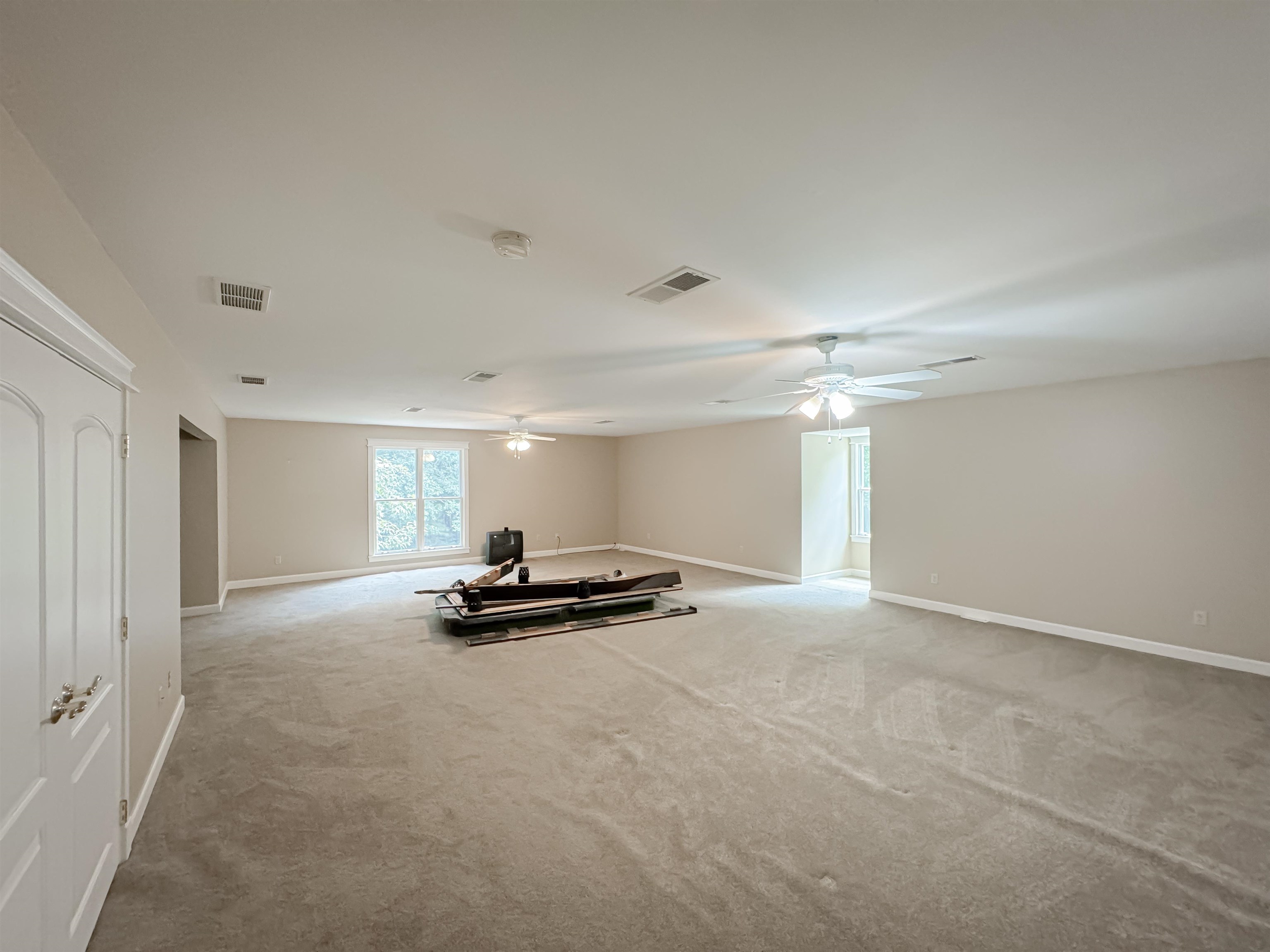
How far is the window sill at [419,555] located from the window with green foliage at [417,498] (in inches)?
0.8

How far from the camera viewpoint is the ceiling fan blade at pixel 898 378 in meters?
3.35

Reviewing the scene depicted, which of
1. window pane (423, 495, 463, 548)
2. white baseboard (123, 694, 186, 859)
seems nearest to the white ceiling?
white baseboard (123, 694, 186, 859)

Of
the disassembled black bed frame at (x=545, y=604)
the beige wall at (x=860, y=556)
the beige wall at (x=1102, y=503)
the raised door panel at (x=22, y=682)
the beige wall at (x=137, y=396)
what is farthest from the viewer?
the beige wall at (x=860, y=556)

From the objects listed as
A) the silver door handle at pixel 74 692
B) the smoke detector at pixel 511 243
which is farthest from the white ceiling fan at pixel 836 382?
the silver door handle at pixel 74 692

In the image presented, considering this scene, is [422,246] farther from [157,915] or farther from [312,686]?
[312,686]

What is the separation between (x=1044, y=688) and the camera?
3.95m

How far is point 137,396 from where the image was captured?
255 centimetres

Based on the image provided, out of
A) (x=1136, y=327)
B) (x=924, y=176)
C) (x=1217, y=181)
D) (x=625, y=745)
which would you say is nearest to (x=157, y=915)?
(x=625, y=745)

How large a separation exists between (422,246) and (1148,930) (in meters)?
3.55

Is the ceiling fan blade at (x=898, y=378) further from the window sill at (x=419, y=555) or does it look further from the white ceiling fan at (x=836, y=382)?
the window sill at (x=419, y=555)

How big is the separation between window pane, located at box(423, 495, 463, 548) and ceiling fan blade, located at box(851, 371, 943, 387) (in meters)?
7.47

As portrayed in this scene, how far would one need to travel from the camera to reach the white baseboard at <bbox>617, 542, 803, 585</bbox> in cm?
800

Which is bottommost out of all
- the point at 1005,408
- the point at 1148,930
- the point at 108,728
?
the point at 1148,930

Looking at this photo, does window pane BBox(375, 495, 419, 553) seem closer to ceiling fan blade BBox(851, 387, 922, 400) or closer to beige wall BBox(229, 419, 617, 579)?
beige wall BBox(229, 419, 617, 579)
